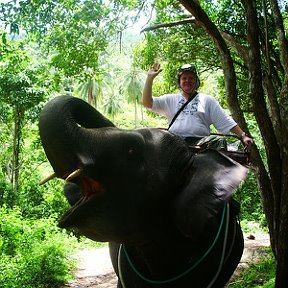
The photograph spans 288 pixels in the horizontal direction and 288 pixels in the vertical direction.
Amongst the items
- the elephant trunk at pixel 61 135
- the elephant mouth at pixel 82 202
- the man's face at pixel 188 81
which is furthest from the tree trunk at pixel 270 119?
the elephant trunk at pixel 61 135

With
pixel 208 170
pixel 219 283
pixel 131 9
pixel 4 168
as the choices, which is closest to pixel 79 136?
pixel 208 170

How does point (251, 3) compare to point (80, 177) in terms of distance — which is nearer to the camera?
point (80, 177)

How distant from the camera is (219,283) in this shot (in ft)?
9.66

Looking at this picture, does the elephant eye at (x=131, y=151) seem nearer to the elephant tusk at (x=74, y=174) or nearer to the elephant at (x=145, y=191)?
the elephant at (x=145, y=191)

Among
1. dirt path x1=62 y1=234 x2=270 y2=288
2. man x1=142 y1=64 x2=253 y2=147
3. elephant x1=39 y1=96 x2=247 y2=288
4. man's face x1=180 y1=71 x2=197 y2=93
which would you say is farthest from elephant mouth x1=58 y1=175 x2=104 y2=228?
dirt path x1=62 y1=234 x2=270 y2=288

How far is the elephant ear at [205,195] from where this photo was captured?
220 cm

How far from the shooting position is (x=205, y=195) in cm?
224

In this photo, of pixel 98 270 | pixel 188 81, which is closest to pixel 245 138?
pixel 188 81

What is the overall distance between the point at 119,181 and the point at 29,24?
4518mm

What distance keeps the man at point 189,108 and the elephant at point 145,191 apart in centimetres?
69

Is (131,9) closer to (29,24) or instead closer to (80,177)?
(29,24)

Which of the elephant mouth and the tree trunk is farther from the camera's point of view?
the tree trunk

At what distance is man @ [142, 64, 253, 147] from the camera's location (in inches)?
129

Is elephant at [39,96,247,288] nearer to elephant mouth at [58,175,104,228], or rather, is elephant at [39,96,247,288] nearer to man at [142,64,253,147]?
elephant mouth at [58,175,104,228]
